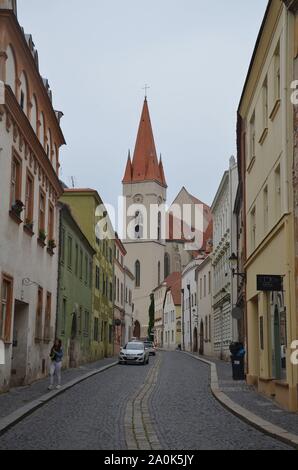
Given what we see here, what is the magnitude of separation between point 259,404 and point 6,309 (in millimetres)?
7275

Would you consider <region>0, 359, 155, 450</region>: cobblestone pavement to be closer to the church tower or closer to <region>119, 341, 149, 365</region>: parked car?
<region>119, 341, 149, 365</region>: parked car

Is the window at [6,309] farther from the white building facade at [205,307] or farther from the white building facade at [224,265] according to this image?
the white building facade at [205,307]

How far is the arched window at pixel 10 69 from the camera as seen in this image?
1867 cm

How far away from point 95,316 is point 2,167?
1087 inches

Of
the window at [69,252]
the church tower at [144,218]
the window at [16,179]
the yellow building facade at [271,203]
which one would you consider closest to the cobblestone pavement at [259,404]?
the yellow building facade at [271,203]

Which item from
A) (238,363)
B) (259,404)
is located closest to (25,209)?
(259,404)

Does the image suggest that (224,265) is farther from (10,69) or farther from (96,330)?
(10,69)

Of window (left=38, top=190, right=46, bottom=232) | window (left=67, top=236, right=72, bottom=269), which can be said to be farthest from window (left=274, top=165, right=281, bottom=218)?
window (left=67, top=236, right=72, bottom=269)

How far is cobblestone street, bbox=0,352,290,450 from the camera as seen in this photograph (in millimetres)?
10789

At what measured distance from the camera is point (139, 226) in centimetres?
11238

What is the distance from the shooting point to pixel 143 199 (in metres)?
114

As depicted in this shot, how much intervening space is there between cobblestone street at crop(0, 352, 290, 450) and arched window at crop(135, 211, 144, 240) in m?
88.0

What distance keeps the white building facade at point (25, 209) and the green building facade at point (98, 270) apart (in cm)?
1326
